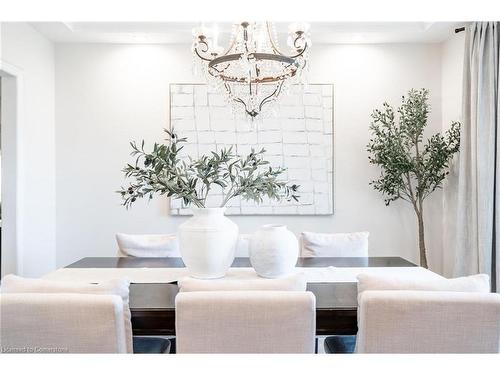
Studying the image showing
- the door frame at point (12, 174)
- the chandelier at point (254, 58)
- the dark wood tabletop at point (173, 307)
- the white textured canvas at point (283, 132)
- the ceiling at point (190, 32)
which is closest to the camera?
the dark wood tabletop at point (173, 307)

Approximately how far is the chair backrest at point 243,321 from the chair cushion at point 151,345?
1.71 feet

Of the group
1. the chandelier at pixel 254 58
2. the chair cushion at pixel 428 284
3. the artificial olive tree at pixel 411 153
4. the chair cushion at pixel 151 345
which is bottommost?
the chair cushion at pixel 151 345

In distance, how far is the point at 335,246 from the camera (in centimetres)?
269

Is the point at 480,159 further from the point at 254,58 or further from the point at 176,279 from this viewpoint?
the point at 176,279

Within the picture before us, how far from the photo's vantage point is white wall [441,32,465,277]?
11.9 ft

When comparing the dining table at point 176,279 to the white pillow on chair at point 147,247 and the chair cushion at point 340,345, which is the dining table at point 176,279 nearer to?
the white pillow on chair at point 147,247

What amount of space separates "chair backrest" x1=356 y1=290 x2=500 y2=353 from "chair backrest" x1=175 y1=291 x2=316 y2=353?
0.21m

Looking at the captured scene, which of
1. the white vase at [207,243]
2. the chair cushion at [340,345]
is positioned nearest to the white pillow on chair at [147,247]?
the white vase at [207,243]

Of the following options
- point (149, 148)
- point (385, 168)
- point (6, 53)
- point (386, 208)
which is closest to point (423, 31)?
point (385, 168)

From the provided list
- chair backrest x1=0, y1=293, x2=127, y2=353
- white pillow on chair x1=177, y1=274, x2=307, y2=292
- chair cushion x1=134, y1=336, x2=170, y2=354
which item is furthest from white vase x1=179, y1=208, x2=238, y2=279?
chair backrest x1=0, y1=293, x2=127, y2=353

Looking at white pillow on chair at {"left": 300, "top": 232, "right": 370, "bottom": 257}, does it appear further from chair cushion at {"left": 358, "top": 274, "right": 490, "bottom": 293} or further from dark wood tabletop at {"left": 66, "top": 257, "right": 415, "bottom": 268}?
chair cushion at {"left": 358, "top": 274, "right": 490, "bottom": 293}

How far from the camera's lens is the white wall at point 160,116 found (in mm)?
3965

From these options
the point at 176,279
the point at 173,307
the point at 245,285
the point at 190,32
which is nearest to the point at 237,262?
the point at 176,279
